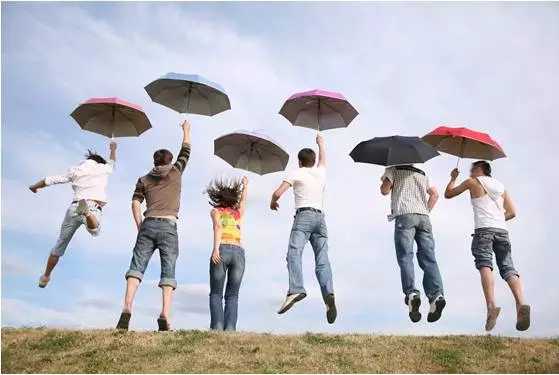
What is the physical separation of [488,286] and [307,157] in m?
4.31

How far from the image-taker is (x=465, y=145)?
13852mm

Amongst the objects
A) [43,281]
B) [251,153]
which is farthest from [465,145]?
[43,281]

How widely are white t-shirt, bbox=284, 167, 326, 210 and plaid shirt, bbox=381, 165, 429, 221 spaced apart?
1.40 m

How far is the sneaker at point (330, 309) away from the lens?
1208cm

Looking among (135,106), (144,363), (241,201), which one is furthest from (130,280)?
(135,106)

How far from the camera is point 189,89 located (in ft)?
46.3

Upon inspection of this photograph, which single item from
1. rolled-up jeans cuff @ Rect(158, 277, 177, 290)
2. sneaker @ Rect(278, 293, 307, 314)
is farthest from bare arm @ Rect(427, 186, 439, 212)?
rolled-up jeans cuff @ Rect(158, 277, 177, 290)

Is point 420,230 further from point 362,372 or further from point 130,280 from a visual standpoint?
point 130,280

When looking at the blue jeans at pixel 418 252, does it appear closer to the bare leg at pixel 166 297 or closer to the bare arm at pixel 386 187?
the bare arm at pixel 386 187

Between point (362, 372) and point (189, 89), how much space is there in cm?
712

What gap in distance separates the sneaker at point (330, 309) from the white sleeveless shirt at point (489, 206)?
3274 millimetres

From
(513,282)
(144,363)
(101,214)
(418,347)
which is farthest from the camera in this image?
(101,214)

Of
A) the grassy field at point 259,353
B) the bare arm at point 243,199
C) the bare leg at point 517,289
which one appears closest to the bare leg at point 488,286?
the bare leg at point 517,289

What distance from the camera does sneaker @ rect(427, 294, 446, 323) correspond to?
40.1 ft
